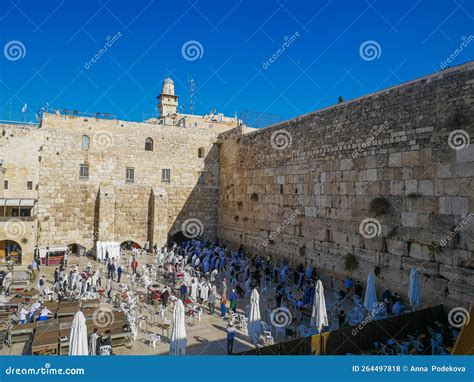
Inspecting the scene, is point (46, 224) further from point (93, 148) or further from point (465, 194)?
point (465, 194)

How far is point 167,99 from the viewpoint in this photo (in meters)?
39.0

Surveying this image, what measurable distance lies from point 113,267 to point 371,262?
1000 centimetres

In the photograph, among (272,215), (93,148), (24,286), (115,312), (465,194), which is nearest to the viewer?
(465,194)

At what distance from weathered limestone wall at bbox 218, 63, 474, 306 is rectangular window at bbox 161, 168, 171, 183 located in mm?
7097

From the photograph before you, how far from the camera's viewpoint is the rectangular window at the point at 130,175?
2075 cm

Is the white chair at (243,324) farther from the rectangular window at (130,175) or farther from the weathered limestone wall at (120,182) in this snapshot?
the rectangular window at (130,175)

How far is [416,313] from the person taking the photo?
8297 mm

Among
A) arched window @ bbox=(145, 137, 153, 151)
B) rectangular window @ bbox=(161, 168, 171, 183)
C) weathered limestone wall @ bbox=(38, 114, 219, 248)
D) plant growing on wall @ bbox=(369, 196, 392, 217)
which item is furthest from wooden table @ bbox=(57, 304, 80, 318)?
arched window @ bbox=(145, 137, 153, 151)

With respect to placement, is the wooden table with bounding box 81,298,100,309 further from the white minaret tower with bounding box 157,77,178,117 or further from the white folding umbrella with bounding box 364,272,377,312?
the white minaret tower with bounding box 157,77,178,117

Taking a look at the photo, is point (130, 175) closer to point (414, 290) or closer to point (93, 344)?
point (93, 344)

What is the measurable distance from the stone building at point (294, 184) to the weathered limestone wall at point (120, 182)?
0.06 meters

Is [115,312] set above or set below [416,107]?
below

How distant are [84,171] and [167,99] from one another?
69.8 feet
